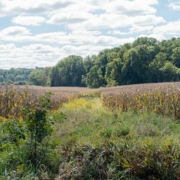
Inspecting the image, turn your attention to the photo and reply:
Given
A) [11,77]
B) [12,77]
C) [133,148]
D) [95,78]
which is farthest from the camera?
[95,78]

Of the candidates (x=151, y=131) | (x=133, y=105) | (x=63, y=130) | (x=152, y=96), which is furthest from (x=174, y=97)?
(x=63, y=130)

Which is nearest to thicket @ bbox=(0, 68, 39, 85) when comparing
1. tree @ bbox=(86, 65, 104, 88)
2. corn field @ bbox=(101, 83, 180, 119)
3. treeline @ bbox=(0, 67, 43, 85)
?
treeline @ bbox=(0, 67, 43, 85)

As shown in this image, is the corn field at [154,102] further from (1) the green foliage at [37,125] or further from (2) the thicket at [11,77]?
(1) the green foliage at [37,125]

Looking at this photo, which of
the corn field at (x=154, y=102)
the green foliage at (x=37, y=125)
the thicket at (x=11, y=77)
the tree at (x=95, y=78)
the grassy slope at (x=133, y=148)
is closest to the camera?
the grassy slope at (x=133, y=148)

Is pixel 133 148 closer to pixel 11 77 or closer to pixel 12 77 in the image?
pixel 12 77

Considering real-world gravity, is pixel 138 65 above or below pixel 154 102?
above

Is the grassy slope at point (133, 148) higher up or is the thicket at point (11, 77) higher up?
the thicket at point (11, 77)

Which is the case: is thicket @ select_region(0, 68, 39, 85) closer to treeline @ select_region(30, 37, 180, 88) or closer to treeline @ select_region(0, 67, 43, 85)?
treeline @ select_region(0, 67, 43, 85)

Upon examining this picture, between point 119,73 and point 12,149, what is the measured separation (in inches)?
2221

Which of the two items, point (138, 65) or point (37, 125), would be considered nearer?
point (37, 125)

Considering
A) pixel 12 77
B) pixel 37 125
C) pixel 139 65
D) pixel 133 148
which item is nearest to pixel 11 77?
pixel 12 77

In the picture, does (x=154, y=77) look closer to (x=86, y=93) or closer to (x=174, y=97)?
(x=86, y=93)

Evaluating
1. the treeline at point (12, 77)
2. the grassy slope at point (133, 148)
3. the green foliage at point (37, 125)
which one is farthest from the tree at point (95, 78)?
the green foliage at point (37, 125)

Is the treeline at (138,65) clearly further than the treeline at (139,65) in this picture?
No
